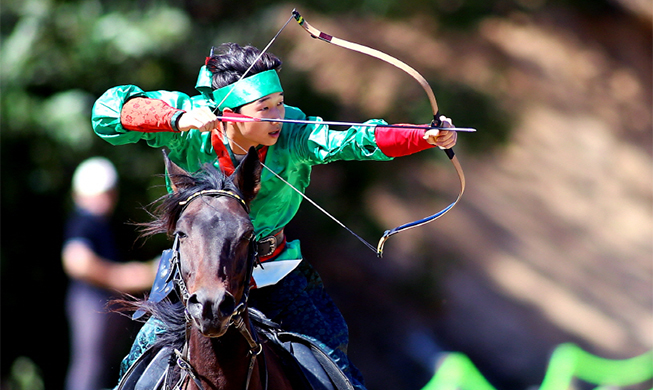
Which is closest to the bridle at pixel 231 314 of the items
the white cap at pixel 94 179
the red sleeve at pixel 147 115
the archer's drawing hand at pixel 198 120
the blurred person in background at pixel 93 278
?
the archer's drawing hand at pixel 198 120

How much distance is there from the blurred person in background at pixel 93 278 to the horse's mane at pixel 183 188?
2135 mm

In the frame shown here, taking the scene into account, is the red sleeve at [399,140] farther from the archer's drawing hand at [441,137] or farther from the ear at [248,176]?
the ear at [248,176]

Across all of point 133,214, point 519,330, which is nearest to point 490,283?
Result: point 519,330

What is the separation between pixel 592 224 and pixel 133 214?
7.69 metres

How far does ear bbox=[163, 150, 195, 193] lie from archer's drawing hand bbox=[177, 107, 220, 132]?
120mm

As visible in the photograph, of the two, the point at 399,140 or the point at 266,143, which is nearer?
the point at 399,140

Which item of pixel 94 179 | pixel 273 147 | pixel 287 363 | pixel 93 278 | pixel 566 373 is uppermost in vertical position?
pixel 273 147

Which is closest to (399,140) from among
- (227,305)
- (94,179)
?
(227,305)

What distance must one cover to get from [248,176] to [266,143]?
1.17 feet

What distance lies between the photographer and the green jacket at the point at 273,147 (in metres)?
2.29

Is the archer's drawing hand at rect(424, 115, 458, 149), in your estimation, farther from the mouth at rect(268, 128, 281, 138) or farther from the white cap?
the white cap

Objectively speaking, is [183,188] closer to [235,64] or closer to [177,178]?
[177,178]

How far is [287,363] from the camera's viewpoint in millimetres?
2303

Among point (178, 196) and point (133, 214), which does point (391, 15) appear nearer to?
point (133, 214)
